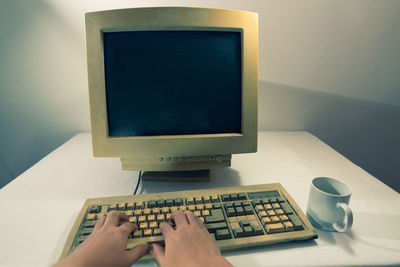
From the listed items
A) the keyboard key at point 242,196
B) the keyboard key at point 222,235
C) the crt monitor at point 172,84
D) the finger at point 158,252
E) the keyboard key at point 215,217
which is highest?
the crt monitor at point 172,84

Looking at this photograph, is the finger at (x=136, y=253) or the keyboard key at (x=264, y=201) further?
the keyboard key at (x=264, y=201)

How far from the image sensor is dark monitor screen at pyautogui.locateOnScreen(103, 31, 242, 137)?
2.15 feet

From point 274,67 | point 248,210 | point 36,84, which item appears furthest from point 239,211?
point 36,84

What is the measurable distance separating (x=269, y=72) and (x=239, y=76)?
1.28 ft

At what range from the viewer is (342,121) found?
1108mm

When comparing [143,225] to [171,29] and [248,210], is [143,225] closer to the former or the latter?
[248,210]

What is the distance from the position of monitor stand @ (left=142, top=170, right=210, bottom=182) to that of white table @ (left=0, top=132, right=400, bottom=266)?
0.02 meters

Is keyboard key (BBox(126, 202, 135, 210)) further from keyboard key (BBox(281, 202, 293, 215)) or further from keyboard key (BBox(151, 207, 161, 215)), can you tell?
keyboard key (BBox(281, 202, 293, 215))

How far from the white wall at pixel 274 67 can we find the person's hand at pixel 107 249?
0.68 metres

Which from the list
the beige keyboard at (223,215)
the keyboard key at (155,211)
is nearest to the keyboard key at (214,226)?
the beige keyboard at (223,215)

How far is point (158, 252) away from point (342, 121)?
944mm

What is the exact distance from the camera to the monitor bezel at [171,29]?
63cm

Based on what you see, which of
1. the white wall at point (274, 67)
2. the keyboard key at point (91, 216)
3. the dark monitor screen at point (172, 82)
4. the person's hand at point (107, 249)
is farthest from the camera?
the white wall at point (274, 67)

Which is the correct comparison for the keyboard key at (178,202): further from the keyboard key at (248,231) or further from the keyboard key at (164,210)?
the keyboard key at (248,231)
